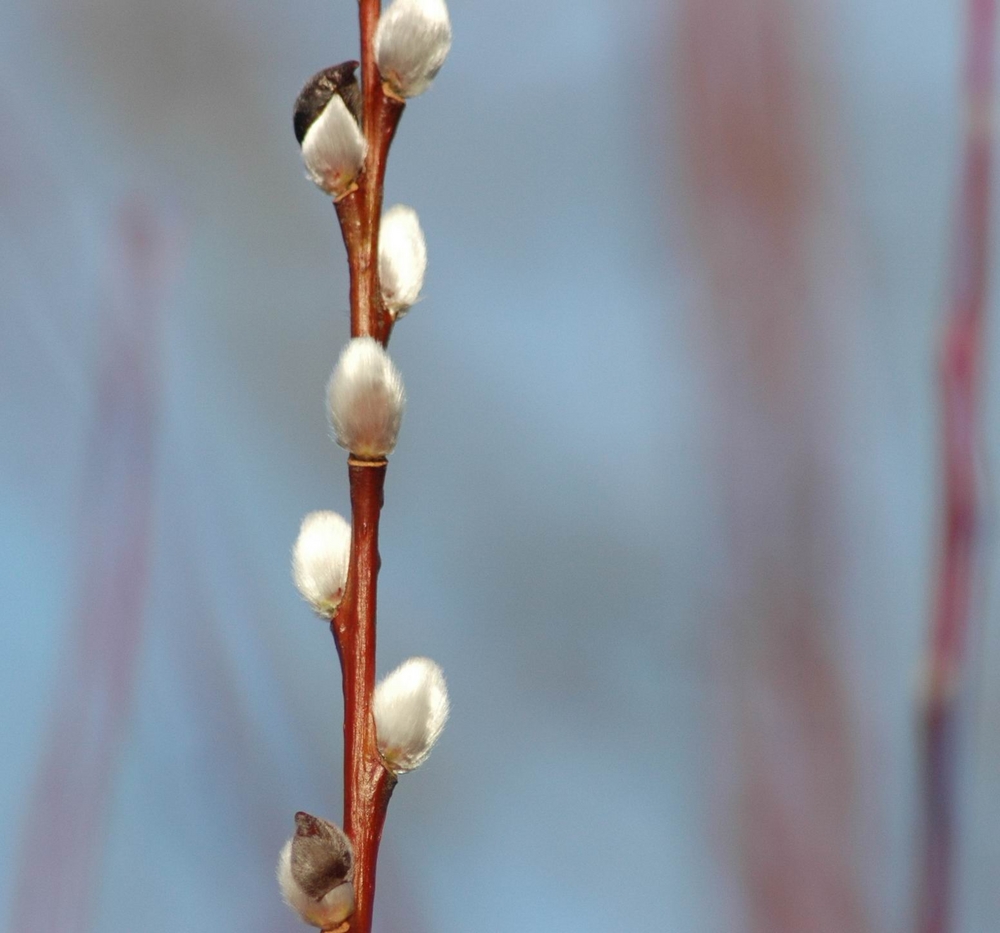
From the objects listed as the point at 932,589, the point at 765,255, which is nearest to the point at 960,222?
the point at 932,589

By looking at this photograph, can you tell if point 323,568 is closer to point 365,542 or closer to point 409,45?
point 365,542

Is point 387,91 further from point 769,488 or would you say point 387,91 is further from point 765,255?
point 765,255

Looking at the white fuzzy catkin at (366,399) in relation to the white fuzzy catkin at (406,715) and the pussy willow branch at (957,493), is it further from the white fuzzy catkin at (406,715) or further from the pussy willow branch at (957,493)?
the pussy willow branch at (957,493)

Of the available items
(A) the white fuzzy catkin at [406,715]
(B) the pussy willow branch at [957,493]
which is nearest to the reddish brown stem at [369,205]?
(A) the white fuzzy catkin at [406,715]

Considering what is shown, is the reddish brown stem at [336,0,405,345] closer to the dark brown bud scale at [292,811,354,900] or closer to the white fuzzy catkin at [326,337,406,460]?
the white fuzzy catkin at [326,337,406,460]

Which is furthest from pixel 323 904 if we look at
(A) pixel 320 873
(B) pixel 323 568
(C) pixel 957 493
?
(C) pixel 957 493

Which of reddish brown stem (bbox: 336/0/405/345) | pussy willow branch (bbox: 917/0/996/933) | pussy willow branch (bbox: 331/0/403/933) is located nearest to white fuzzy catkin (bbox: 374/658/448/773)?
pussy willow branch (bbox: 331/0/403/933)
